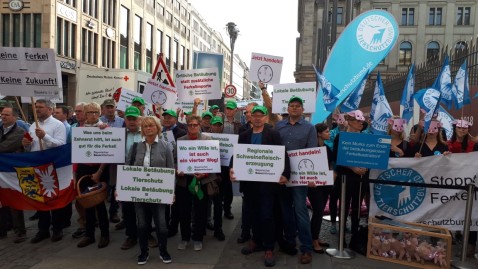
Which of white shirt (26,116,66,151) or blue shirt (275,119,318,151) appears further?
white shirt (26,116,66,151)

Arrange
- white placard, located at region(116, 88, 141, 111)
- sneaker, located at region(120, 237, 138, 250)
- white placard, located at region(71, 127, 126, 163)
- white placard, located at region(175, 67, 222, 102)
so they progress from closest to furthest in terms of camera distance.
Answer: white placard, located at region(71, 127, 126, 163) < sneaker, located at region(120, 237, 138, 250) < white placard, located at region(175, 67, 222, 102) < white placard, located at region(116, 88, 141, 111)

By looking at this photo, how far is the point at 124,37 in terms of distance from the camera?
42188 millimetres

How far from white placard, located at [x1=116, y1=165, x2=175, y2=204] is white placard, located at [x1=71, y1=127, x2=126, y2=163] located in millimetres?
556

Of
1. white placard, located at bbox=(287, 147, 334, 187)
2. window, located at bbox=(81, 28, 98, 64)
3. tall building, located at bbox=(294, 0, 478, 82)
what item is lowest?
white placard, located at bbox=(287, 147, 334, 187)

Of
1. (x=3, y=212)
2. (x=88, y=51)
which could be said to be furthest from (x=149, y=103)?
(x=88, y=51)

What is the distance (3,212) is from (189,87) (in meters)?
3.77

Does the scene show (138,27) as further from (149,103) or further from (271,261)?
(271,261)

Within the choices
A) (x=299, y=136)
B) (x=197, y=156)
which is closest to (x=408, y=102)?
(x=299, y=136)

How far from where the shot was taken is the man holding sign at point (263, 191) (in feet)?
15.9

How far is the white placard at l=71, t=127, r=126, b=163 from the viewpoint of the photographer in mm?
5242

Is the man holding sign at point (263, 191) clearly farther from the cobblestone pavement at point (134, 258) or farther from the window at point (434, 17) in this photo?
the window at point (434, 17)

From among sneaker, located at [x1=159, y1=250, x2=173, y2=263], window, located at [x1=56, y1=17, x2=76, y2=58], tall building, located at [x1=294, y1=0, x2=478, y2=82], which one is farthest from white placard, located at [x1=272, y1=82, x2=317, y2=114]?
tall building, located at [x1=294, y1=0, x2=478, y2=82]

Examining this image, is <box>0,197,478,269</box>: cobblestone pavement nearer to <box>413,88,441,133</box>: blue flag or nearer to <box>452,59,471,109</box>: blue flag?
<box>413,88,441,133</box>: blue flag

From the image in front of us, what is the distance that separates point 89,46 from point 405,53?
132ft
